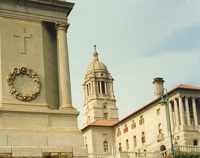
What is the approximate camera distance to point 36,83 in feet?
61.8

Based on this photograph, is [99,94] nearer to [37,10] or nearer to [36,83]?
[37,10]

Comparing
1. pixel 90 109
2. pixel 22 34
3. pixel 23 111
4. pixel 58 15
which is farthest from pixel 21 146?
pixel 90 109

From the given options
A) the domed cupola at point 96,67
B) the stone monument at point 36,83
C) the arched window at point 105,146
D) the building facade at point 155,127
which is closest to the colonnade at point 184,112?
the building facade at point 155,127

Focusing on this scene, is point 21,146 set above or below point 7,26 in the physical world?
below

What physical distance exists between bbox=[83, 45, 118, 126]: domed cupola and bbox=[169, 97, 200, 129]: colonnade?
149 ft

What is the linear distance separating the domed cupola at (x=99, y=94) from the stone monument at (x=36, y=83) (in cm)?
8825

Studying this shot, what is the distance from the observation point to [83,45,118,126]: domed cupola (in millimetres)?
108750

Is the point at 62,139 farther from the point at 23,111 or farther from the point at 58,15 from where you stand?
the point at 58,15

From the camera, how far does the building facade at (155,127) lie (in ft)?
202

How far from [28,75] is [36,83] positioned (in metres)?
0.43

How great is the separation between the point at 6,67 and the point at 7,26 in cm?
170

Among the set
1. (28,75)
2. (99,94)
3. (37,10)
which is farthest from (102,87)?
(28,75)

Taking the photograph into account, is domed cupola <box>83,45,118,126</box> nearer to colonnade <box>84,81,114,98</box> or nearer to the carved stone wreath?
colonnade <box>84,81,114,98</box>

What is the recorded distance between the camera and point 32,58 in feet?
63.0
